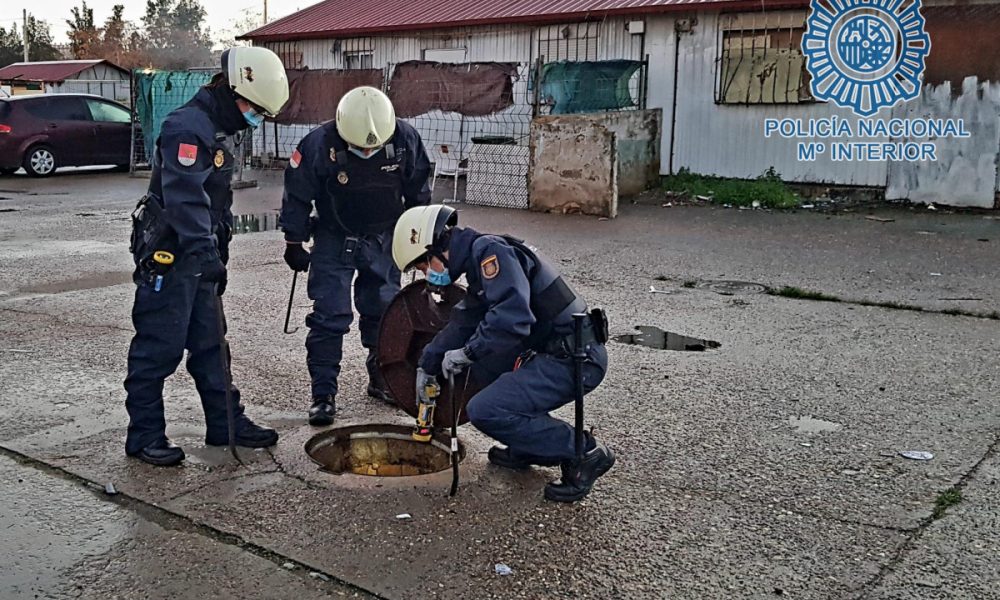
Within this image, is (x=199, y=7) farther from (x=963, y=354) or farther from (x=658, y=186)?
(x=963, y=354)

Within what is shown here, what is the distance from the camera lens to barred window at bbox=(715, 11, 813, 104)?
15.2m

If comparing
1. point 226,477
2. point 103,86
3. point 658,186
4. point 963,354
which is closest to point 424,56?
point 658,186

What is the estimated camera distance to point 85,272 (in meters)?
9.66

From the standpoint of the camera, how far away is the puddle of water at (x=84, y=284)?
8.73 m

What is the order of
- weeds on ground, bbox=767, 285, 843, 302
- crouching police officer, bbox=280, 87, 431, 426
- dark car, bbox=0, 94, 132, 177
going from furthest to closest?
dark car, bbox=0, 94, 132, 177
weeds on ground, bbox=767, 285, 843, 302
crouching police officer, bbox=280, 87, 431, 426

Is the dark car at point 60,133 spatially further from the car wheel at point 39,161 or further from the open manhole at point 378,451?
the open manhole at point 378,451

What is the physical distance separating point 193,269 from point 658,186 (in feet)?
41.6

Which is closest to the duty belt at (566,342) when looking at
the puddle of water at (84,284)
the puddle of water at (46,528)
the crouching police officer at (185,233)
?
the crouching police officer at (185,233)

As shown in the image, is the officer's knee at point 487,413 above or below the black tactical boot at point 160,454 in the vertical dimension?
above

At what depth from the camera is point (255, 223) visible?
13297 mm

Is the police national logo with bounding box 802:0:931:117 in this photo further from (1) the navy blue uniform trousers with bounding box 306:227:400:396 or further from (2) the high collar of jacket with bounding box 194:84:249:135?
(2) the high collar of jacket with bounding box 194:84:249:135

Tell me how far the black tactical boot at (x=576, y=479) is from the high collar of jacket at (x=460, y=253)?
0.95 meters

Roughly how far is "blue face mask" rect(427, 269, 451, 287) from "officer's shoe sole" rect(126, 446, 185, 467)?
1.51m

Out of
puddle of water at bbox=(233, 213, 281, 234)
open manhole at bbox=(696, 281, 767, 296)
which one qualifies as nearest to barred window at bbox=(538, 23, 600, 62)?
puddle of water at bbox=(233, 213, 281, 234)
